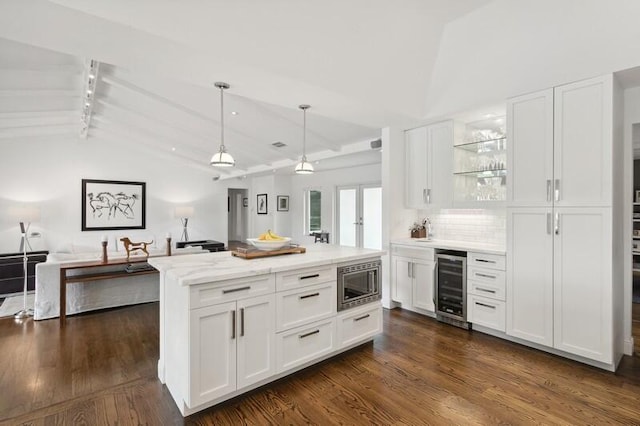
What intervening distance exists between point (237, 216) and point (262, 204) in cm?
261

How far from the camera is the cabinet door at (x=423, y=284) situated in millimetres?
3955

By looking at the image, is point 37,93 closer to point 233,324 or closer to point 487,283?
point 233,324

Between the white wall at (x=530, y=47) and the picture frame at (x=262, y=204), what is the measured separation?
737 centimetres

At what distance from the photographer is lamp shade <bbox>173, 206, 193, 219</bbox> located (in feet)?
28.3

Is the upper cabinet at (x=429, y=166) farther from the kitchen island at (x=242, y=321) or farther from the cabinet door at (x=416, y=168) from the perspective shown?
the kitchen island at (x=242, y=321)

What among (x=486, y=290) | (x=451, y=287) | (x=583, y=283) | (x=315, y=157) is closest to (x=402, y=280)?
(x=451, y=287)

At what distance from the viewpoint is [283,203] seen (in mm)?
10039

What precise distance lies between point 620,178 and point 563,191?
1.65ft

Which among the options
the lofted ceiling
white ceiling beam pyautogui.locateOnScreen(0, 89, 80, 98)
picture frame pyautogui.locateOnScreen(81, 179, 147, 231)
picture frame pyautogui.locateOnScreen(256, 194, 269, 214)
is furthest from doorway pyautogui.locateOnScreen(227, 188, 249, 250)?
white ceiling beam pyautogui.locateOnScreen(0, 89, 80, 98)

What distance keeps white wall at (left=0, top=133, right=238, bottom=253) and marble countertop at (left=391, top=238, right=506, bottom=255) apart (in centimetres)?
657

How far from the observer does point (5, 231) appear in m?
6.90

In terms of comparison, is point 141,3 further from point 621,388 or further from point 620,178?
point 621,388

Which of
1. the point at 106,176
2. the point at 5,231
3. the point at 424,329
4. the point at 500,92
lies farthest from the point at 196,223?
the point at 500,92

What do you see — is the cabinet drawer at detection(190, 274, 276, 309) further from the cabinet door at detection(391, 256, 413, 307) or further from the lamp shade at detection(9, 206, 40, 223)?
the lamp shade at detection(9, 206, 40, 223)
